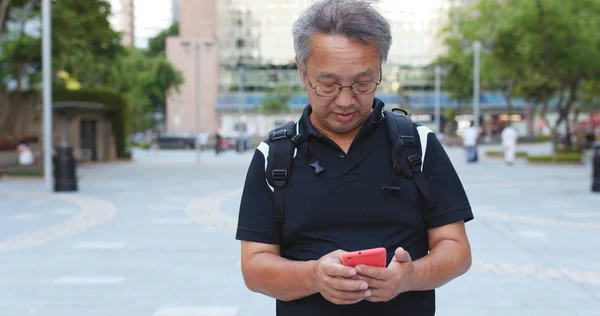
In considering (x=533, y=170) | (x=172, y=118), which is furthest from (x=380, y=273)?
(x=172, y=118)

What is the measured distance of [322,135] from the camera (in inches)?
→ 82.0

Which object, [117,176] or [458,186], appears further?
[117,176]

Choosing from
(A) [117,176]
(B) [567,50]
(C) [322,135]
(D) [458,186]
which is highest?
(B) [567,50]

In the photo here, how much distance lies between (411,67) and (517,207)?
236 feet

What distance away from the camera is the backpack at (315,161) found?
2035mm

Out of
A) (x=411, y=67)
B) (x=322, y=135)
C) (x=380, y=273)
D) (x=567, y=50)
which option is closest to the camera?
(x=380, y=273)

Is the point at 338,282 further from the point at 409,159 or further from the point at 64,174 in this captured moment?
the point at 64,174

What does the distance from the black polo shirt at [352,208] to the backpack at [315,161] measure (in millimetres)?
20

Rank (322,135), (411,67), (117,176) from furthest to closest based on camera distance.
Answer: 1. (411,67)
2. (117,176)
3. (322,135)

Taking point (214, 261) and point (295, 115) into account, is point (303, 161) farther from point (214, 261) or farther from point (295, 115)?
point (295, 115)

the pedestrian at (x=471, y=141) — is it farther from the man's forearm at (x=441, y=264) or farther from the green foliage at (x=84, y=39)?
the man's forearm at (x=441, y=264)

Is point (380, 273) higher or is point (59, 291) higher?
point (380, 273)

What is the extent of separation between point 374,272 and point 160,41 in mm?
95413

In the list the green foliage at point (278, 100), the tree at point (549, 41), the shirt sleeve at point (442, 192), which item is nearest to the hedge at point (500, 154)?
the tree at point (549, 41)
